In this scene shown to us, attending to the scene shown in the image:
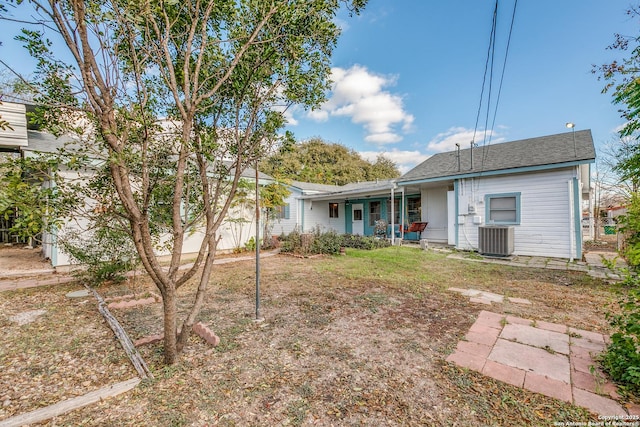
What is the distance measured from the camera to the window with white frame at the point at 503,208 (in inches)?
322

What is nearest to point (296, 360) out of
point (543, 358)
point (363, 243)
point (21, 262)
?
point (543, 358)

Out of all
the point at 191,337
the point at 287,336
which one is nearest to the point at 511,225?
the point at 287,336

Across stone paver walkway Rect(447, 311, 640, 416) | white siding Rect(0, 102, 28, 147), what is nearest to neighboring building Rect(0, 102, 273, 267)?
white siding Rect(0, 102, 28, 147)

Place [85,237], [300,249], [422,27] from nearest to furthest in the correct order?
1. [85,237]
2. [422,27]
3. [300,249]

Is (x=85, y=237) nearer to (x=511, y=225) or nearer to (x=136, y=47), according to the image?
(x=136, y=47)

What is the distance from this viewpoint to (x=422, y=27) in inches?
259

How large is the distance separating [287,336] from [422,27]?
24.9 ft

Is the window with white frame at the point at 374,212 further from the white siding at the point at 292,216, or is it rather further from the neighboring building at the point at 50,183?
the neighboring building at the point at 50,183

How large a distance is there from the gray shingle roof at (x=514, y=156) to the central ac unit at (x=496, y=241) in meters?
1.92

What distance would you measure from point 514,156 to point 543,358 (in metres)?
8.28

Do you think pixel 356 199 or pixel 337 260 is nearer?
pixel 337 260

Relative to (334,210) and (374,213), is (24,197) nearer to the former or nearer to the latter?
(374,213)

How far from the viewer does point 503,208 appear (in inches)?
332

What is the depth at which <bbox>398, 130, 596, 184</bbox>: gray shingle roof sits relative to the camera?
7.38m
